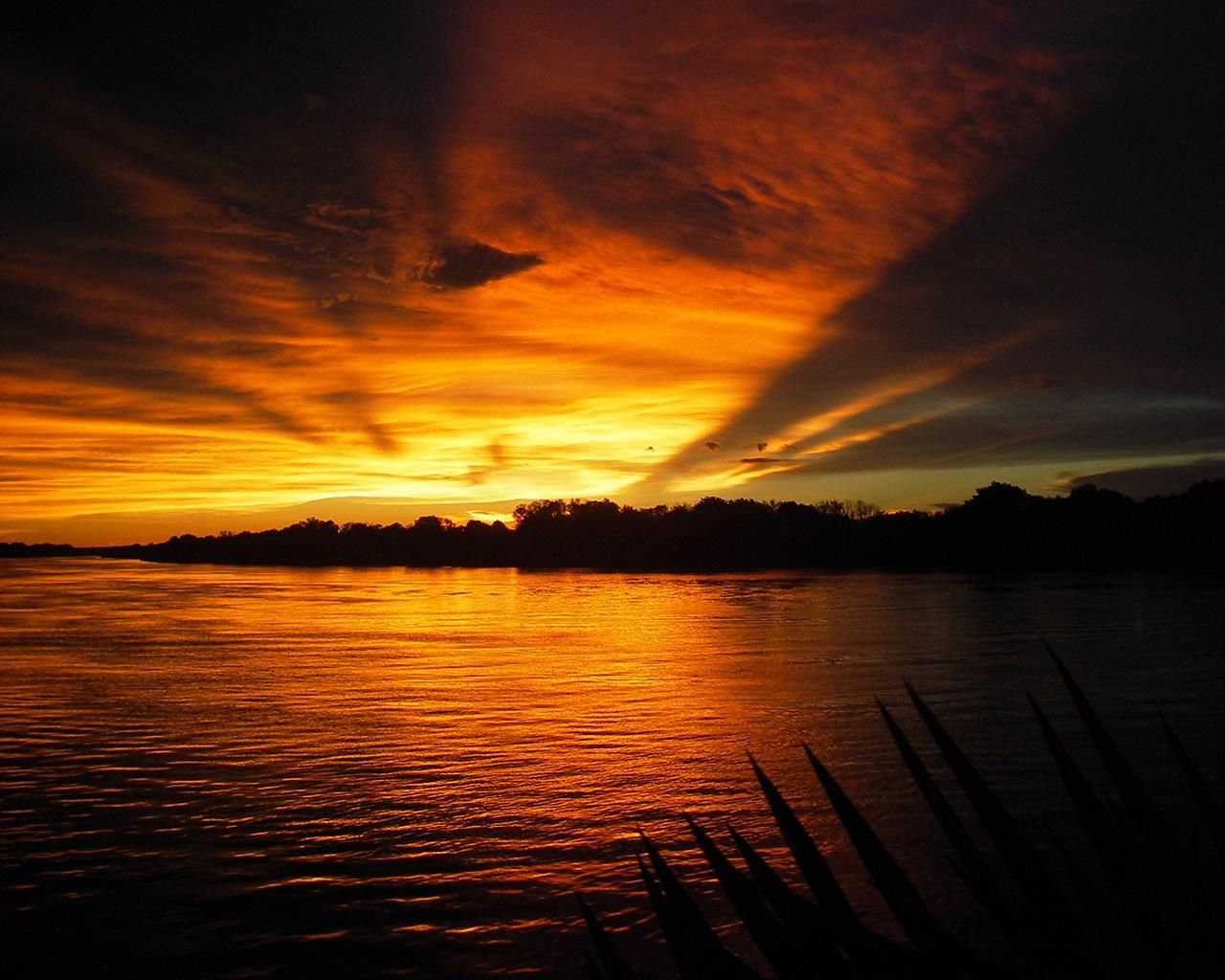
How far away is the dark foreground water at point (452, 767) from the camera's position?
6.82 meters

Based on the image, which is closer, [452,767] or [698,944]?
[698,944]

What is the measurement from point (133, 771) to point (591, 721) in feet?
18.8

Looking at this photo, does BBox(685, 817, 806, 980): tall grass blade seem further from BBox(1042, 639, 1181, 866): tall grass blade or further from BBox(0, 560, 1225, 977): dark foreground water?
BBox(0, 560, 1225, 977): dark foreground water

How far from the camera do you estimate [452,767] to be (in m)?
11.0

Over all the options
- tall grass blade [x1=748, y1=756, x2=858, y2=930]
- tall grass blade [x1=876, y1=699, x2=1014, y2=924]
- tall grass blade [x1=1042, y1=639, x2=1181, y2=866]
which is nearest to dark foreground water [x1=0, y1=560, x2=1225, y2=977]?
tall grass blade [x1=876, y1=699, x2=1014, y2=924]

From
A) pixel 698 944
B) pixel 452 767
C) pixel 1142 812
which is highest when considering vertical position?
pixel 1142 812

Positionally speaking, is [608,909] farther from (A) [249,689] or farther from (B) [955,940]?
(A) [249,689]

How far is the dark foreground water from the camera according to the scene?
6.82 m

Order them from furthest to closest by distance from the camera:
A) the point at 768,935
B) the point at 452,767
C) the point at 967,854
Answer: the point at 452,767 < the point at 967,854 < the point at 768,935

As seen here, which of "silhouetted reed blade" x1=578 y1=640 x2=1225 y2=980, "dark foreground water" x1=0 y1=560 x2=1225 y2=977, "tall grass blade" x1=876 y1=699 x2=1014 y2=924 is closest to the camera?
"silhouetted reed blade" x1=578 y1=640 x2=1225 y2=980

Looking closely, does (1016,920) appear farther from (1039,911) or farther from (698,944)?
(698,944)

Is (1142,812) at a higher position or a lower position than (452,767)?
higher

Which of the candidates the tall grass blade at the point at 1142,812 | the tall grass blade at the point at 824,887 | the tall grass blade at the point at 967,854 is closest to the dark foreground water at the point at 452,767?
the tall grass blade at the point at 967,854

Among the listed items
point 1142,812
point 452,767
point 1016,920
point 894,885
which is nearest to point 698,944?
point 894,885
